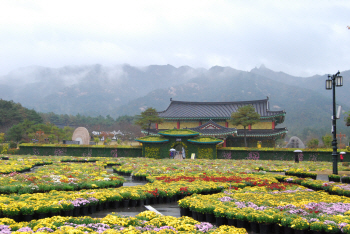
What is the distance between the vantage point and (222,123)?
48.2 m

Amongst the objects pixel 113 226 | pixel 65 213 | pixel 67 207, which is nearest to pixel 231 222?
pixel 113 226

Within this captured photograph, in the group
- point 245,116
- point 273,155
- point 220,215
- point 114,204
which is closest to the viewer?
point 220,215

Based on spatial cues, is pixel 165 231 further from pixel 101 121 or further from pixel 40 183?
pixel 101 121

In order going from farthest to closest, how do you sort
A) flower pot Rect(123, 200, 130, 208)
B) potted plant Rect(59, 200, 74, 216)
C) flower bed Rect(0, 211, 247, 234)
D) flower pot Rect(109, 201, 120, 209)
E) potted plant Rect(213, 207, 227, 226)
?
flower pot Rect(123, 200, 130, 208) < flower pot Rect(109, 201, 120, 209) < potted plant Rect(59, 200, 74, 216) < potted plant Rect(213, 207, 227, 226) < flower bed Rect(0, 211, 247, 234)

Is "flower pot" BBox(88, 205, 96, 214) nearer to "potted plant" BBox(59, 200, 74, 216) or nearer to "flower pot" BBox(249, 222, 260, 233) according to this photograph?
"potted plant" BBox(59, 200, 74, 216)

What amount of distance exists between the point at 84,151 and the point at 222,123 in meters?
23.7

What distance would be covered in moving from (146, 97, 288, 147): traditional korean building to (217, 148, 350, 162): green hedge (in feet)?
17.7

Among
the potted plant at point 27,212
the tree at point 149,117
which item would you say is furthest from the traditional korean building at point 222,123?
the potted plant at point 27,212

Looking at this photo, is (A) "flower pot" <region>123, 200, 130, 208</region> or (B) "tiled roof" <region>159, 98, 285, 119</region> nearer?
(A) "flower pot" <region>123, 200, 130, 208</region>

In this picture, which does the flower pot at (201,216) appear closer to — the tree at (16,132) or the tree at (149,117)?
the tree at (149,117)

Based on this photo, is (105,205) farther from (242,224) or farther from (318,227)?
(318,227)

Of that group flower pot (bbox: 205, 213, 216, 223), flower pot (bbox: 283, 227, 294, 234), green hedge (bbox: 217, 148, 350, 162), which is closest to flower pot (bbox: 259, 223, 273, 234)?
flower pot (bbox: 283, 227, 294, 234)

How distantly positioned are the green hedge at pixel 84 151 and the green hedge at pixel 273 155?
11263 millimetres

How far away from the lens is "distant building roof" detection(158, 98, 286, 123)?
4712 cm
